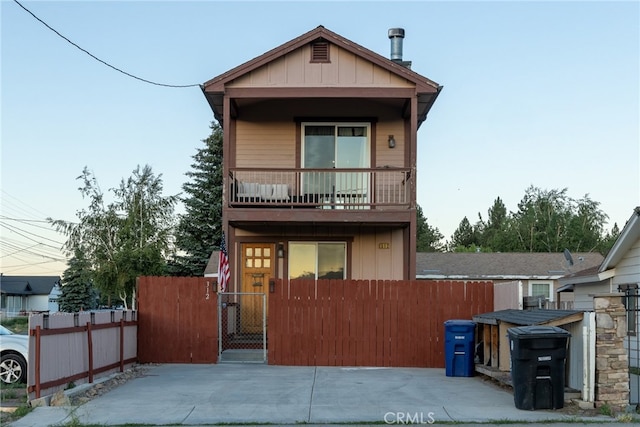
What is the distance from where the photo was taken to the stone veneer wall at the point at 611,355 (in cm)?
1069

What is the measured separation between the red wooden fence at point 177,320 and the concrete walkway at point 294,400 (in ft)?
4.51

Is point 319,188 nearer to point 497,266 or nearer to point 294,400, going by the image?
point 294,400

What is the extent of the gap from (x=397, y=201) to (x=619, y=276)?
5706 millimetres

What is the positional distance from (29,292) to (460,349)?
254ft

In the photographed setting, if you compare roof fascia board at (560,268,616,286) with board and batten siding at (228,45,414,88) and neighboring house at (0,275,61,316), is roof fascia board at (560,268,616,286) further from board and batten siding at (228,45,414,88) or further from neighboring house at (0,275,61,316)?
neighboring house at (0,275,61,316)

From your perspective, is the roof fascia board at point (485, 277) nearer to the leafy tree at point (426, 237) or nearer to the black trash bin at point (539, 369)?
the black trash bin at point (539, 369)

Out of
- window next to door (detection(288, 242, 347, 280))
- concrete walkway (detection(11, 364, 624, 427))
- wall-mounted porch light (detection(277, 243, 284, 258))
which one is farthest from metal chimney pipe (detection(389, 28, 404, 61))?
concrete walkway (detection(11, 364, 624, 427))

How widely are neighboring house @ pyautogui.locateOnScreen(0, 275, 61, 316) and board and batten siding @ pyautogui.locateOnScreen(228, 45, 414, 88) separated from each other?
69.7 meters

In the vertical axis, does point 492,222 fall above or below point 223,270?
above

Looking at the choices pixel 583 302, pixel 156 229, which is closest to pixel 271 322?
pixel 583 302

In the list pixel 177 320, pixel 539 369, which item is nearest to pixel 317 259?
pixel 177 320

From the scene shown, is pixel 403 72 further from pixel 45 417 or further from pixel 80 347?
pixel 45 417

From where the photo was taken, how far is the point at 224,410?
34.9 ft

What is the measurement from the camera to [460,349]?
14.8 metres
